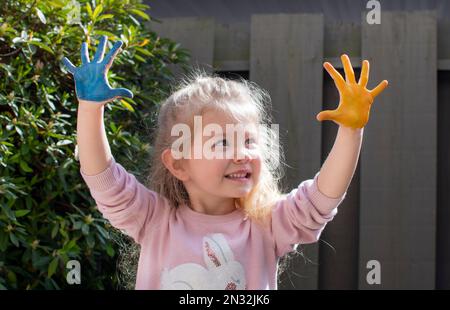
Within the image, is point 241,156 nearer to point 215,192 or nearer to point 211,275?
point 215,192

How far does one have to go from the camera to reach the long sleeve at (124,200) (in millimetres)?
1855

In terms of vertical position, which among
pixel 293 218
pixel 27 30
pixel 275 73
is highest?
pixel 275 73

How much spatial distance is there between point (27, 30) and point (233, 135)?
47.2 inches

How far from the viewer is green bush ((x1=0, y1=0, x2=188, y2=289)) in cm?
254

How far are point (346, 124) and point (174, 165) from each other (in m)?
0.51

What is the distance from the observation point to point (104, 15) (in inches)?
116

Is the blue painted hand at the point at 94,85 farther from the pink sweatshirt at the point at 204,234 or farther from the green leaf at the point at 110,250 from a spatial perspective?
the green leaf at the point at 110,250

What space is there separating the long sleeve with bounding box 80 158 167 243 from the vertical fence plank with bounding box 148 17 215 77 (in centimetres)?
167

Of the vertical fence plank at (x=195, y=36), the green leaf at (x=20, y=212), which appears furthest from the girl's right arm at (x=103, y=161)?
the vertical fence plank at (x=195, y=36)

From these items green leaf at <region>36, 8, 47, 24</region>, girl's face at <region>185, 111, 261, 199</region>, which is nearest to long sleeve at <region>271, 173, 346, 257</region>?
girl's face at <region>185, 111, 261, 199</region>

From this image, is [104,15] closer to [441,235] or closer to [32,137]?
[32,137]

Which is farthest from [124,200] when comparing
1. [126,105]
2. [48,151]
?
[126,105]

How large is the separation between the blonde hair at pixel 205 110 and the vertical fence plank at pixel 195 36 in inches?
58.4

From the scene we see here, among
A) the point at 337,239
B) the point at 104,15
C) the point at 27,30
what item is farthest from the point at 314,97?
the point at 27,30
